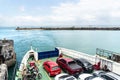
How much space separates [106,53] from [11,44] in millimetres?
19891

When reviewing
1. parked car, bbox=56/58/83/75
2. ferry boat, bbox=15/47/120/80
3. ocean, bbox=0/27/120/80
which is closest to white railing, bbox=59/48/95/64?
ferry boat, bbox=15/47/120/80

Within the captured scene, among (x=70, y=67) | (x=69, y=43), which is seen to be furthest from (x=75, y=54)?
(x=69, y=43)

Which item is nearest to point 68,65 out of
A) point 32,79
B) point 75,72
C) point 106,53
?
point 75,72

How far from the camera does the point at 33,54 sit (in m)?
26.6

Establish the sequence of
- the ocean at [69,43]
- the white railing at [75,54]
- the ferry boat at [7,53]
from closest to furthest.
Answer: the white railing at [75,54] < the ferry boat at [7,53] < the ocean at [69,43]

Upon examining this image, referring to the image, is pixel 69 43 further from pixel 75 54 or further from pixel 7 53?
pixel 75 54

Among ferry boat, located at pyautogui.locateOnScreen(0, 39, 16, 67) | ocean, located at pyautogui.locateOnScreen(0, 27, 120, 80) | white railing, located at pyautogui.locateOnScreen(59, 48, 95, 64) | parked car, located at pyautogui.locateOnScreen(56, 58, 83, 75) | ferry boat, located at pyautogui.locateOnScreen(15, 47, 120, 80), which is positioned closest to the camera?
ferry boat, located at pyautogui.locateOnScreen(15, 47, 120, 80)

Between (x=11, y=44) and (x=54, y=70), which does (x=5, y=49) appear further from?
(x=54, y=70)

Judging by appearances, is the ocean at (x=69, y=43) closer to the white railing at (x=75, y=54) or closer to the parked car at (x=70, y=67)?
the white railing at (x=75, y=54)

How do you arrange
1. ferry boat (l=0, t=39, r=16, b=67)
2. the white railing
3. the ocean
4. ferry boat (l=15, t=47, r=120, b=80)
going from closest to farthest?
ferry boat (l=15, t=47, r=120, b=80), the white railing, ferry boat (l=0, t=39, r=16, b=67), the ocean

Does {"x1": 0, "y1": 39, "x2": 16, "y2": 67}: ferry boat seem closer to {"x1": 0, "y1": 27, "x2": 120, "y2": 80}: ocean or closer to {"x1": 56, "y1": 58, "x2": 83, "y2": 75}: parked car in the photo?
{"x1": 0, "y1": 27, "x2": 120, "y2": 80}: ocean

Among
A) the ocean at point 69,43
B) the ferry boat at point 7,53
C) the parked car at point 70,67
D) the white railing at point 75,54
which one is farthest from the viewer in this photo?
the ocean at point 69,43

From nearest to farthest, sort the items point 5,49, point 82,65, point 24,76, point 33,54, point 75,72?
point 24,76, point 75,72, point 82,65, point 33,54, point 5,49

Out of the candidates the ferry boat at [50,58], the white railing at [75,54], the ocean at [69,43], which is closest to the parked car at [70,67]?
the ferry boat at [50,58]
